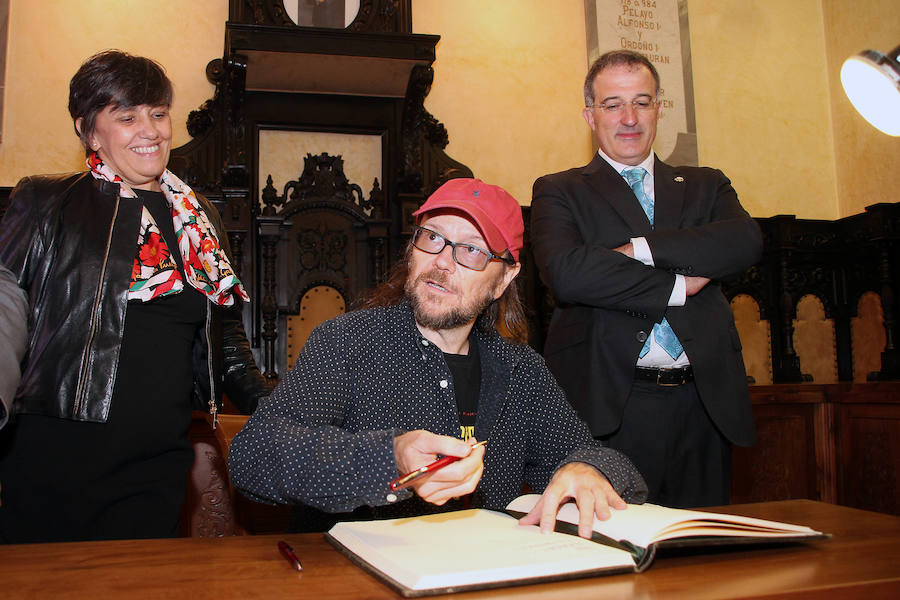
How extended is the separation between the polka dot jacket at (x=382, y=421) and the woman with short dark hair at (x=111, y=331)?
57 centimetres

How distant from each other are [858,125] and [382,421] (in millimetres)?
5553

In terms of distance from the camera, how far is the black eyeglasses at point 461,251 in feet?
5.70

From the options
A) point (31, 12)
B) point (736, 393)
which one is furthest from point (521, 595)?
point (31, 12)

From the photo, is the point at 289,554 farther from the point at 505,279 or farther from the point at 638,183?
the point at 638,183

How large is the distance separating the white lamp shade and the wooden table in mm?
734

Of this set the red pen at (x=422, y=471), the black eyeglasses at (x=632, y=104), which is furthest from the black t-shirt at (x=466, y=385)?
the black eyeglasses at (x=632, y=104)

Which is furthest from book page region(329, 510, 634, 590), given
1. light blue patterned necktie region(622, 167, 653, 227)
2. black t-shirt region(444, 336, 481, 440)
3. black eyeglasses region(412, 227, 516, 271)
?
light blue patterned necktie region(622, 167, 653, 227)

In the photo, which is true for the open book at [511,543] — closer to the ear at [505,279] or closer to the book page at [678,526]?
the book page at [678,526]

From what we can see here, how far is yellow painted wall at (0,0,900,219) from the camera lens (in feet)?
16.0

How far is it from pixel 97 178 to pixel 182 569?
1.32 metres

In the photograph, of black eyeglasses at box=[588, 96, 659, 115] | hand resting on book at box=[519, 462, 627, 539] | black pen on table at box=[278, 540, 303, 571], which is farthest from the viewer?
black eyeglasses at box=[588, 96, 659, 115]

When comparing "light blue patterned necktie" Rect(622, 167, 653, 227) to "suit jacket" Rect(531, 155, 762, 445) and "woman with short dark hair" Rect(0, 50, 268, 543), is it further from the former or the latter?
"woman with short dark hair" Rect(0, 50, 268, 543)

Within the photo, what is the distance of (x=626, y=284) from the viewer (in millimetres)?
2143

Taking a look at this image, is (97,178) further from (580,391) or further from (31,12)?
(31,12)
